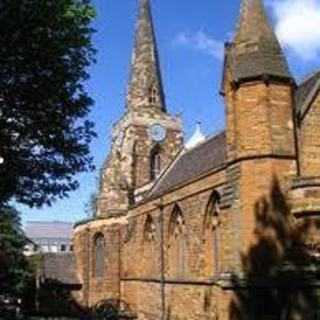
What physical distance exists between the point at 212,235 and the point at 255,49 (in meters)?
8.44

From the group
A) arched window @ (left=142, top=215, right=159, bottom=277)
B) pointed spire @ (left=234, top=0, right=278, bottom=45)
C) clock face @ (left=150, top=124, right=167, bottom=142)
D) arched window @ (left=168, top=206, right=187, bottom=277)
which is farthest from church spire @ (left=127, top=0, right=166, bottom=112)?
pointed spire @ (left=234, top=0, right=278, bottom=45)

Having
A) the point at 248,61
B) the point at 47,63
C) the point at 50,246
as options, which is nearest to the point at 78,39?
the point at 47,63

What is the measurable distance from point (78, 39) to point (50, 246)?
119 m

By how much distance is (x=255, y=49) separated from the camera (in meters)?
20.4

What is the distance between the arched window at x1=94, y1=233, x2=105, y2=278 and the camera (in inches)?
1598

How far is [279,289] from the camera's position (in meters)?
17.6

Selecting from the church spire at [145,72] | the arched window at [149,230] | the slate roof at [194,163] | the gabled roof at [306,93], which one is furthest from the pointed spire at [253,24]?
the church spire at [145,72]

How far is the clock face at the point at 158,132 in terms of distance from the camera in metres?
53.8

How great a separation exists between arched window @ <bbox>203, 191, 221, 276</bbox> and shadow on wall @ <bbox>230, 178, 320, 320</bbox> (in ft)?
21.1

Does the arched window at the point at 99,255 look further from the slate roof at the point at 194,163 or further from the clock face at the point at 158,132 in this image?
the clock face at the point at 158,132

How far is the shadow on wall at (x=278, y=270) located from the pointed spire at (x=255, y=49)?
363 cm

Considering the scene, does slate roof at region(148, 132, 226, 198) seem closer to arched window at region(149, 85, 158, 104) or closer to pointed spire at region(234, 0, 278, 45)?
pointed spire at region(234, 0, 278, 45)

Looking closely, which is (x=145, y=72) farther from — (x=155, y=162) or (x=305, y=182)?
(x=305, y=182)

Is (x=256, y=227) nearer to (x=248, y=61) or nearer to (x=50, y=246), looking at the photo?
(x=248, y=61)
